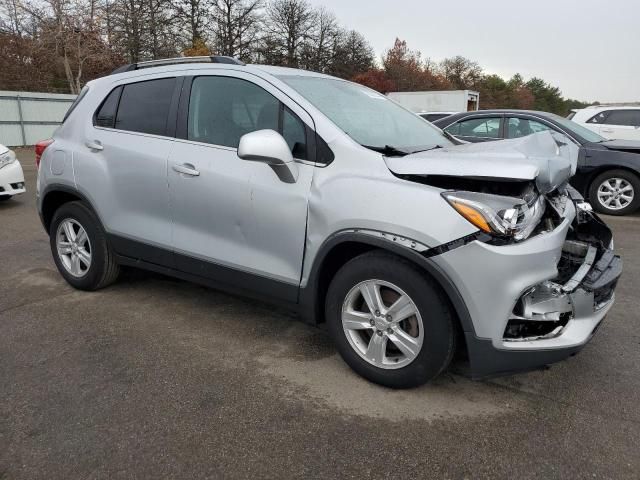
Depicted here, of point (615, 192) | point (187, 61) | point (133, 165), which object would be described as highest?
point (187, 61)

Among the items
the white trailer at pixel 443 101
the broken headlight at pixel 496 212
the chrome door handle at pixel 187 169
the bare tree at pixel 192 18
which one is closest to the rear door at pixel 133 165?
the chrome door handle at pixel 187 169

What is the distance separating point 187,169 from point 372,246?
55.2 inches

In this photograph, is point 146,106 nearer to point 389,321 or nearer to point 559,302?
point 389,321

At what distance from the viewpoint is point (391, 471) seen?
2.20 metres

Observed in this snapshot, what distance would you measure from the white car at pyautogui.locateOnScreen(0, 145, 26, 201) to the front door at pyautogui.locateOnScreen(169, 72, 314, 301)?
5870 millimetres

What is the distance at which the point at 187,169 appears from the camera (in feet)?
11.0

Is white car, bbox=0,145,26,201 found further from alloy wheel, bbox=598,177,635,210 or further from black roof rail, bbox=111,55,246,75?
alloy wheel, bbox=598,177,635,210

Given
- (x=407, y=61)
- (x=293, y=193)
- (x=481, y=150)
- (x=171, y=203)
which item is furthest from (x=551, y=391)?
(x=407, y=61)

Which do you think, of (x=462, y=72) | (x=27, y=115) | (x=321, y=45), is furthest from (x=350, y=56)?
(x=27, y=115)

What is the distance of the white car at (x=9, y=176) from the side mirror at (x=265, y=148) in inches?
267

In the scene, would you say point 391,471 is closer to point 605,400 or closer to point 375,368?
point 375,368

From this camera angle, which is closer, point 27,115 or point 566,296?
point 566,296

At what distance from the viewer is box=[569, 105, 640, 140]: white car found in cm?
1140

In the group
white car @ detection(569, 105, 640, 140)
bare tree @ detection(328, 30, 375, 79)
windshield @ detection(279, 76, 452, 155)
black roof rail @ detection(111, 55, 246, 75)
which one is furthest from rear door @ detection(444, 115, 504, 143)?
bare tree @ detection(328, 30, 375, 79)
